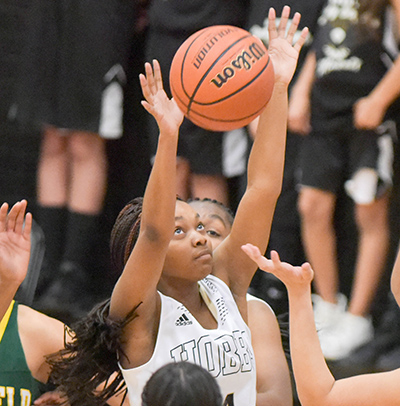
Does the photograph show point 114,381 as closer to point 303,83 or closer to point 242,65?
point 242,65

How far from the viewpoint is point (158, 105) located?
229cm

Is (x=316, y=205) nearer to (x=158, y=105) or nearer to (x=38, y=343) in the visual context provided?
(x=38, y=343)

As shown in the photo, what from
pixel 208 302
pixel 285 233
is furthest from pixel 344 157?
pixel 208 302

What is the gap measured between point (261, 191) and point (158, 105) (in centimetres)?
53

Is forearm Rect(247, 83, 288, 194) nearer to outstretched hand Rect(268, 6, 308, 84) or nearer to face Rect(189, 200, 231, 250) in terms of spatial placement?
outstretched hand Rect(268, 6, 308, 84)

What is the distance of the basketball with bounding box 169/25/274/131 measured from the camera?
256 cm

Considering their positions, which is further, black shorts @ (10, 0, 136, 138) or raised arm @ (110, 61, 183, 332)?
black shorts @ (10, 0, 136, 138)

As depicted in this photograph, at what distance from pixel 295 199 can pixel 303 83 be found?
2.29 ft

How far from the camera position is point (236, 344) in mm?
2469

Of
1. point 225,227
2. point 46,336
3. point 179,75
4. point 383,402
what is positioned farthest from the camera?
point 225,227

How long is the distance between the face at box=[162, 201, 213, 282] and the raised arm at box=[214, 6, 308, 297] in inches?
6.9

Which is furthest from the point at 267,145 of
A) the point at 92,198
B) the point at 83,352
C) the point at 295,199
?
the point at 92,198

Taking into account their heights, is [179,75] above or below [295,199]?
above

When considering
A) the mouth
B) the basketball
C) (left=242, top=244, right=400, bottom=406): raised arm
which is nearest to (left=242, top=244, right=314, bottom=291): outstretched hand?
(left=242, top=244, right=400, bottom=406): raised arm
